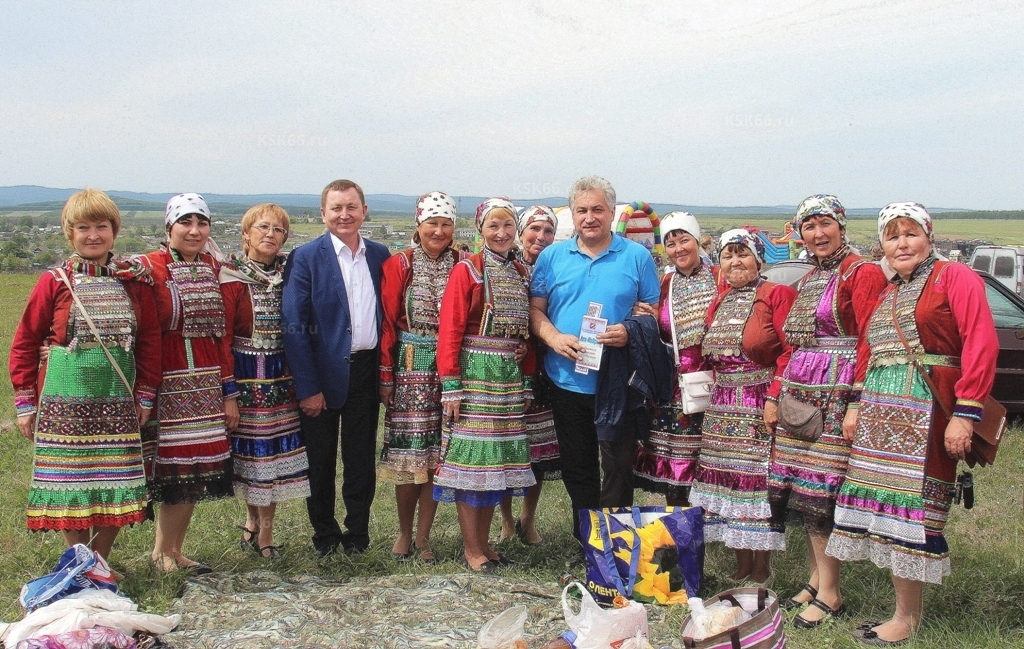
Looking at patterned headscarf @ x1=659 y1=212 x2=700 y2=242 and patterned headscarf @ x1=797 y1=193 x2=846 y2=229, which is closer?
patterned headscarf @ x1=797 y1=193 x2=846 y2=229

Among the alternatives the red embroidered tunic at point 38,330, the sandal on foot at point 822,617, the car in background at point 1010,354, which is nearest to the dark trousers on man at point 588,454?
the sandal on foot at point 822,617

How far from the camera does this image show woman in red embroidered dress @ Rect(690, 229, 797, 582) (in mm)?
4164

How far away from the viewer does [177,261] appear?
4320 millimetres

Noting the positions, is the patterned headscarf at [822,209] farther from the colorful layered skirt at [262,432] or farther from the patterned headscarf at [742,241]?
the colorful layered skirt at [262,432]

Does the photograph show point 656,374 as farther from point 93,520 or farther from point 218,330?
point 93,520

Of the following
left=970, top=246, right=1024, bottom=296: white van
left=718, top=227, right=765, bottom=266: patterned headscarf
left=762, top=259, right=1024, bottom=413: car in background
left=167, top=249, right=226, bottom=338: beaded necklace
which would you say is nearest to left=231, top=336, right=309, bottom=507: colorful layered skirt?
left=167, top=249, right=226, bottom=338: beaded necklace

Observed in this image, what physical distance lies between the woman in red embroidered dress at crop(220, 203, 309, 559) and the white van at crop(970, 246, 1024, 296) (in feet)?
64.2

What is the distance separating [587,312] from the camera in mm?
4434

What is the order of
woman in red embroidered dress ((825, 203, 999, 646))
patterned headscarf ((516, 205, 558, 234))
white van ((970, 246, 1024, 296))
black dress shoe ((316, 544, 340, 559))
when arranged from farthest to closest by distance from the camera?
white van ((970, 246, 1024, 296)) → patterned headscarf ((516, 205, 558, 234)) → black dress shoe ((316, 544, 340, 559)) → woman in red embroidered dress ((825, 203, 999, 646))

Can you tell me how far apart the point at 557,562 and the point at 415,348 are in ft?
5.01

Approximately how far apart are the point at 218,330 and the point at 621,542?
91.6 inches

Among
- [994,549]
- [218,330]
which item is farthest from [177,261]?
[994,549]

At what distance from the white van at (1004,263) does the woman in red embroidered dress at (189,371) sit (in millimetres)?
19942

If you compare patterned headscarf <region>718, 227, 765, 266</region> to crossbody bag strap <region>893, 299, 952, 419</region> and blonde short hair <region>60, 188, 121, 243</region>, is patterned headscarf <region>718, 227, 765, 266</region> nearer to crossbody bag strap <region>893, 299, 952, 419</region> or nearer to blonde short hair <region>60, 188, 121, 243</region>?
crossbody bag strap <region>893, 299, 952, 419</region>
